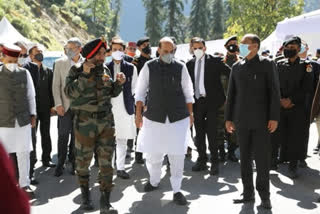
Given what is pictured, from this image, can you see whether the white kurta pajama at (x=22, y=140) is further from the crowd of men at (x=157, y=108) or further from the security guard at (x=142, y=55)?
the security guard at (x=142, y=55)

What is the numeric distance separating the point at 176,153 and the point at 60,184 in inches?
79.0

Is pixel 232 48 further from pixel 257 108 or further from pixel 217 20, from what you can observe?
pixel 217 20

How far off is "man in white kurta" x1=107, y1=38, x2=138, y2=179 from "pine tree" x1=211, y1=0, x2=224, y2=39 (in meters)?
67.5

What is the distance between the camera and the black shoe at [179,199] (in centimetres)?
547

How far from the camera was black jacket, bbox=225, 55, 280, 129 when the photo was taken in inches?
202

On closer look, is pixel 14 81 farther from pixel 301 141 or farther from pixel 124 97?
pixel 301 141

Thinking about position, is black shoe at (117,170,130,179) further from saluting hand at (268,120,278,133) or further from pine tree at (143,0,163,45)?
pine tree at (143,0,163,45)

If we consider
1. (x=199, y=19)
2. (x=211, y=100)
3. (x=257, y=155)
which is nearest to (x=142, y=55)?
(x=211, y=100)

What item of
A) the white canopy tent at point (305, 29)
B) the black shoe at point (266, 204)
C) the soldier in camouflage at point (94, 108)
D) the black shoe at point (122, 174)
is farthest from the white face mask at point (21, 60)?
the white canopy tent at point (305, 29)

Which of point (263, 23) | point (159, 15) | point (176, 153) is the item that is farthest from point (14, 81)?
point (159, 15)

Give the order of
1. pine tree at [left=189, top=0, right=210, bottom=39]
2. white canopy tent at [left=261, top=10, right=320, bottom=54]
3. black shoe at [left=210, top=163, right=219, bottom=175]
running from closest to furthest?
1. black shoe at [left=210, top=163, right=219, bottom=175]
2. white canopy tent at [left=261, top=10, right=320, bottom=54]
3. pine tree at [left=189, top=0, right=210, bottom=39]

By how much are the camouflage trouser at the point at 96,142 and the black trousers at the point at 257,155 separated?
5.58 ft

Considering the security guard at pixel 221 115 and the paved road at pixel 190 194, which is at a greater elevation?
the security guard at pixel 221 115

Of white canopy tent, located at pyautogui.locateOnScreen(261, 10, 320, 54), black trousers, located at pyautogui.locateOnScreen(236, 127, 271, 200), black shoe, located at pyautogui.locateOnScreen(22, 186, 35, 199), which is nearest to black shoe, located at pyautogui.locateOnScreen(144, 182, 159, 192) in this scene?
black trousers, located at pyautogui.locateOnScreen(236, 127, 271, 200)
